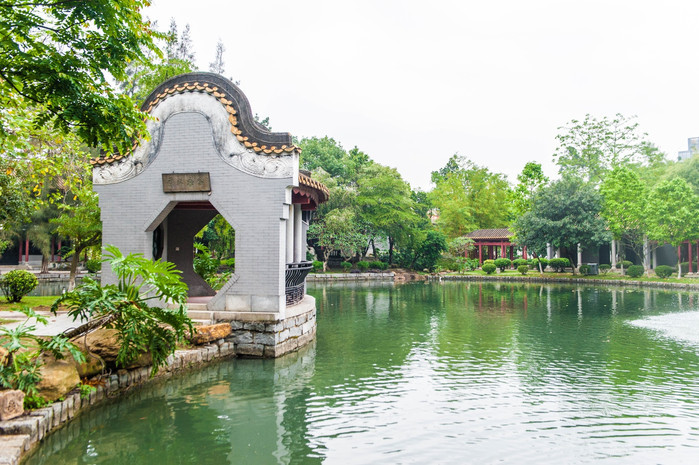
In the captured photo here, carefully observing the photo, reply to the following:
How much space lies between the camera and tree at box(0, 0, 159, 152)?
615 cm

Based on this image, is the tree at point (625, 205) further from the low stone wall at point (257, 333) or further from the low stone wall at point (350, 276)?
the low stone wall at point (257, 333)

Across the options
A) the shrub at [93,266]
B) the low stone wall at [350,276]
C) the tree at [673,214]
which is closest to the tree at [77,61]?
the shrub at [93,266]

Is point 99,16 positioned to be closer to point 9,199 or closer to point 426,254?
point 9,199

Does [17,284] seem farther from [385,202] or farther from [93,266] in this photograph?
[385,202]

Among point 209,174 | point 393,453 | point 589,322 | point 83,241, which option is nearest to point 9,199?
point 83,241

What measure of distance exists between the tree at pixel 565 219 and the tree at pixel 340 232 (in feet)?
36.6

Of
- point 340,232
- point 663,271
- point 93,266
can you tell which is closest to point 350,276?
point 340,232

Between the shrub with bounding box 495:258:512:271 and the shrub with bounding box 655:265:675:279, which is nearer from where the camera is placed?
the shrub with bounding box 655:265:675:279

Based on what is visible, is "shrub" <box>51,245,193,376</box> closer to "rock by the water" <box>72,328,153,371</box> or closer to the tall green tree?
"rock by the water" <box>72,328,153,371</box>

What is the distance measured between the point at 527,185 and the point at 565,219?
Result: 25.6 feet

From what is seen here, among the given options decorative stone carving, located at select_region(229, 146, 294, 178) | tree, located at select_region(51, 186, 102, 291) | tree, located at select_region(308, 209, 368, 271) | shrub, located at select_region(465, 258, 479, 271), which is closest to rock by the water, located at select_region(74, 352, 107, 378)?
decorative stone carving, located at select_region(229, 146, 294, 178)

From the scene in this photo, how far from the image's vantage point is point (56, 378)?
19.2ft

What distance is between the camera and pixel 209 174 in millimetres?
Result: 9875

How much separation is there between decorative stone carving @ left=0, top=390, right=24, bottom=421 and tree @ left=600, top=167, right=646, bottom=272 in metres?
32.3
